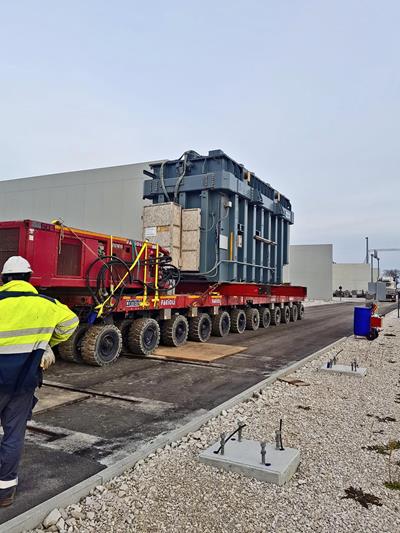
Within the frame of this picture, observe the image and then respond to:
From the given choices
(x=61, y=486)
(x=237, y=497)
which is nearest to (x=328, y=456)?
(x=237, y=497)

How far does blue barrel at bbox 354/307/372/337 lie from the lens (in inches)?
472

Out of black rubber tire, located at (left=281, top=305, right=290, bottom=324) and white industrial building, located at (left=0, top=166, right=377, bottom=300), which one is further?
white industrial building, located at (left=0, top=166, right=377, bottom=300)

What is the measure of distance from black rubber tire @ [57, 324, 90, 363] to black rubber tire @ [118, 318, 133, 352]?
3.41ft

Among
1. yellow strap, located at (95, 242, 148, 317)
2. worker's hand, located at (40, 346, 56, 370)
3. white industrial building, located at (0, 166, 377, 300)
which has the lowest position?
worker's hand, located at (40, 346, 56, 370)

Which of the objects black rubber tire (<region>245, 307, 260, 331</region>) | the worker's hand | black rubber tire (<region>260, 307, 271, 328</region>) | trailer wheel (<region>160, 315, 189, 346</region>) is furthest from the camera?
black rubber tire (<region>260, 307, 271, 328</region>)

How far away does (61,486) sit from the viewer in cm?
311

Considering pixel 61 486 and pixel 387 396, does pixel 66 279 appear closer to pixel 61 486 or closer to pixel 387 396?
pixel 61 486

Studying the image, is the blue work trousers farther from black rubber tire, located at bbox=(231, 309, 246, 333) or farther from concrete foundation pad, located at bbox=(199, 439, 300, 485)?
black rubber tire, located at bbox=(231, 309, 246, 333)

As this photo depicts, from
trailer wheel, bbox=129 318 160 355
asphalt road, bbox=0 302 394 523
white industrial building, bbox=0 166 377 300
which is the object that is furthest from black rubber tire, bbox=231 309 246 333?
white industrial building, bbox=0 166 377 300

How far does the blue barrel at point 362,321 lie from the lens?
39.4 feet

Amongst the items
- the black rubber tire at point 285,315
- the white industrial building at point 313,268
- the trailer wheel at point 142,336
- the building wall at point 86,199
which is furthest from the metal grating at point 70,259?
the white industrial building at point 313,268

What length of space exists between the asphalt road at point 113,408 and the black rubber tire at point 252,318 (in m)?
3.96

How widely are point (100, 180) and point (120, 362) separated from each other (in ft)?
57.9

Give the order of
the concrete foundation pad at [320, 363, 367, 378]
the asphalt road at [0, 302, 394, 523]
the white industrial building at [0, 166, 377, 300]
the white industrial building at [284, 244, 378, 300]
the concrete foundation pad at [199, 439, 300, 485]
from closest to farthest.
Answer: the concrete foundation pad at [199, 439, 300, 485] → the asphalt road at [0, 302, 394, 523] → the concrete foundation pad at [320, 363, 367, 378] → the white industrial building at [0, 166, 377, 300] → the white industrial building at [284, 244, 378, 300]
